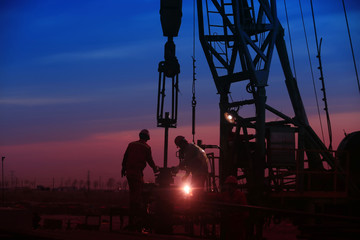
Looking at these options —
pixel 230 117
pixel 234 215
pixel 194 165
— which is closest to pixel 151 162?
pixel 194 165

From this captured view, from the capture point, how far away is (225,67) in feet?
63.0

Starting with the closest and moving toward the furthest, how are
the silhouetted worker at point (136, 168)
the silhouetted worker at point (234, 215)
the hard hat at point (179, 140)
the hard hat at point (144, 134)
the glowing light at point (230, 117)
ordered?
the silhouetted worker at point (234, 215)
the silhouetted worker at point (136, 168)
the hard hat at point (144, 134)
the hard hat at point (179, 140)
the glowing light at point (230, 117)

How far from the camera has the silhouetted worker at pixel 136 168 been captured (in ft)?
32.1

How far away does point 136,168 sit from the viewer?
980cm

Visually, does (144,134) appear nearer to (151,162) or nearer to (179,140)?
(151,162)

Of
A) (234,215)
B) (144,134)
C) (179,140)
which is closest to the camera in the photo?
(234,215)

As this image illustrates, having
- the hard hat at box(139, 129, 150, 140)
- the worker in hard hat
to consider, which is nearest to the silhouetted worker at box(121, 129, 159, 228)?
the hard hat at box(139, 129, 150, 140)

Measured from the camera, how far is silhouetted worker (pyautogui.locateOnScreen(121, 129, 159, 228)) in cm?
977

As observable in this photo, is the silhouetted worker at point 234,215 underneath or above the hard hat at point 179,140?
underneath

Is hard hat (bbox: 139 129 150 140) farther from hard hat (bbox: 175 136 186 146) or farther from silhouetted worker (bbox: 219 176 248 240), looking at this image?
silhouetted worker (bbox: 219 176 248 240)

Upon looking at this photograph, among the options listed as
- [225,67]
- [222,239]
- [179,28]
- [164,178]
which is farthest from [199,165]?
[225,67]

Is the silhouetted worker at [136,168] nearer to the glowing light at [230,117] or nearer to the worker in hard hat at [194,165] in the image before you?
the worker in hard hat at [194,165]

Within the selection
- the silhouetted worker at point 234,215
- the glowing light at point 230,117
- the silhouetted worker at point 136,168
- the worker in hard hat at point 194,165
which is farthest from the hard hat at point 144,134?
the glowing light at point 230,117

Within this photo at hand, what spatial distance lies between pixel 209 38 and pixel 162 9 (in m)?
4.08
